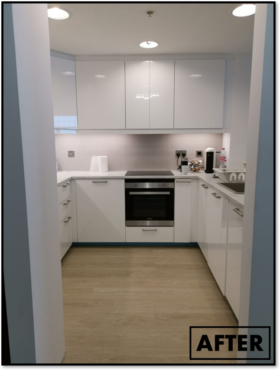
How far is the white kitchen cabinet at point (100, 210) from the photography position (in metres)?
3.29

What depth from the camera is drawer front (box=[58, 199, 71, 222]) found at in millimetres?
2871

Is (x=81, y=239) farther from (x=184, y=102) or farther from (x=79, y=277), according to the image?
A: (x=184, y=102)

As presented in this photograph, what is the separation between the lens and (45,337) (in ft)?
4.38

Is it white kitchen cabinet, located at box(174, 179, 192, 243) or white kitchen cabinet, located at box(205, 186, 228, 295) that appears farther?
white kitchen cabinet, located at box(174, 179, 192, 243)

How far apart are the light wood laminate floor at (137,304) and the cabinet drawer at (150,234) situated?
0.17 m

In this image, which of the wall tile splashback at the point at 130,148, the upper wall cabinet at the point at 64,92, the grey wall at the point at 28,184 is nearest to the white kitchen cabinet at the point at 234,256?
the grey wall at the point at 28,184

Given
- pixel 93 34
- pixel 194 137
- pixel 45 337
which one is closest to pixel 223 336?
pixel 45 337

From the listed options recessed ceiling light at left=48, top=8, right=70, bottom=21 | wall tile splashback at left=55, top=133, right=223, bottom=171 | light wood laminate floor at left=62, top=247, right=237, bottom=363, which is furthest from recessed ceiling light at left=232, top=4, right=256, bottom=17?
light wood laminate floor at left=62, top=247, right=237, bottom=363

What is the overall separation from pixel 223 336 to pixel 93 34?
2786 millimetres

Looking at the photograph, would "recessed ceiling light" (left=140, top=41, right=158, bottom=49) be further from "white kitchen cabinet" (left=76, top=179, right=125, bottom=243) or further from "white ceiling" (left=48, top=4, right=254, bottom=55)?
"white kitchen cabinet" (left=76, top=179, right=125, bottom=243)

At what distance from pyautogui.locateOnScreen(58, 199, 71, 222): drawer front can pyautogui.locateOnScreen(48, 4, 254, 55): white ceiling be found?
170cm

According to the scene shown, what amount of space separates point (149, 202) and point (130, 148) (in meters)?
0.89

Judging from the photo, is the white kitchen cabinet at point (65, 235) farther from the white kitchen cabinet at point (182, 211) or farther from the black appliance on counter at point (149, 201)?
the white kitchen cabinet at point (182, 211)

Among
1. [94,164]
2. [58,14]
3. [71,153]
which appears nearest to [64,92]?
[71,153]
